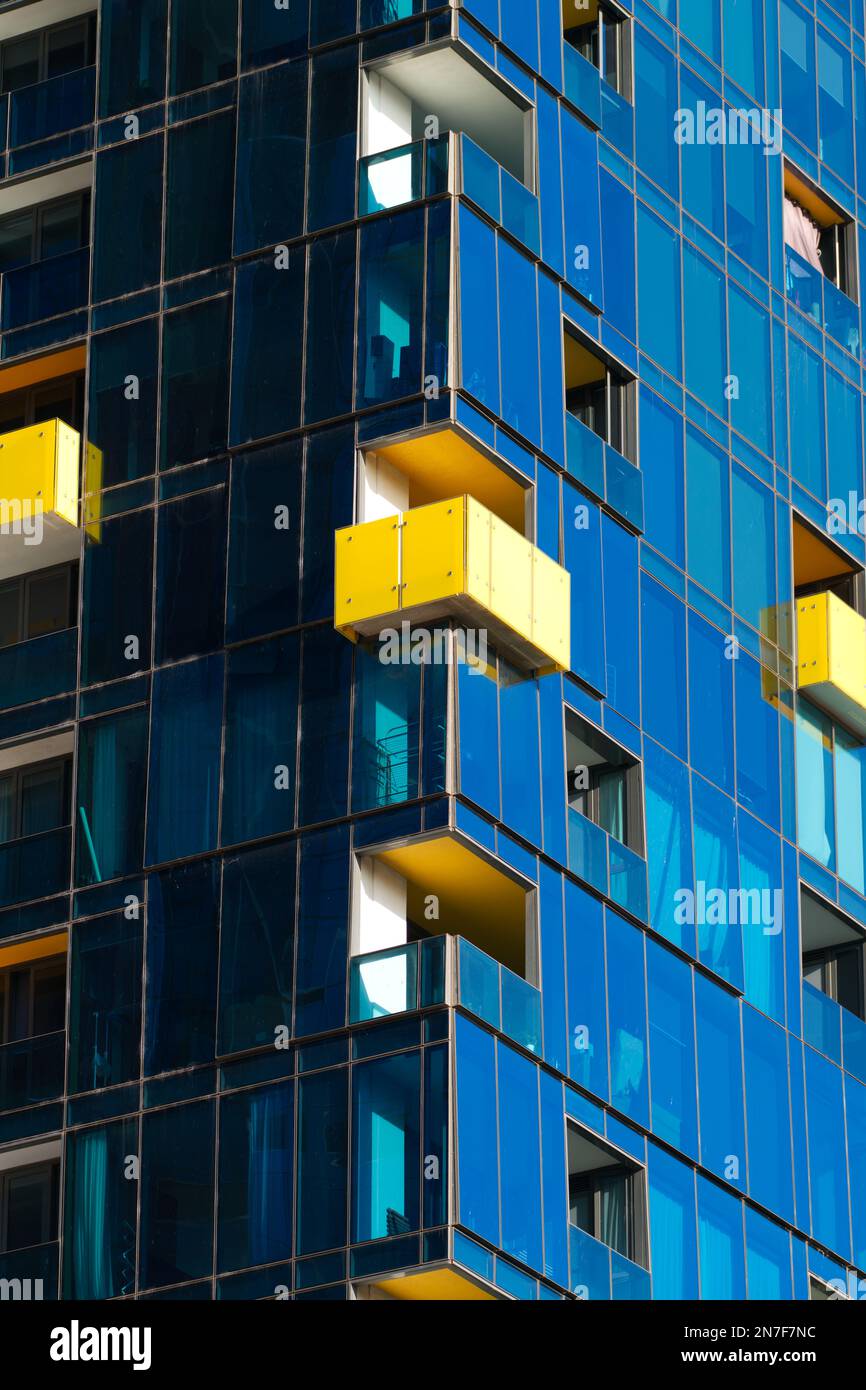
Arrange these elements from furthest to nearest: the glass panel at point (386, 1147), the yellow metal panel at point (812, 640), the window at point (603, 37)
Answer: the yellow metal panel at point (812, 640) < the window at point (603, 37) < the glass panel at point (386, 1147)

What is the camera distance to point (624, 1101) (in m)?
54.8

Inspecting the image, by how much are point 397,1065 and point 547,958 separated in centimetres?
367

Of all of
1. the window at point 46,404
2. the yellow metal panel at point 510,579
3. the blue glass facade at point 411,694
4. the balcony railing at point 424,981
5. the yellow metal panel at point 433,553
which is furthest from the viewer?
the window at point 46,404

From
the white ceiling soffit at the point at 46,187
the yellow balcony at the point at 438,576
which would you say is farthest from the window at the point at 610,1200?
the white ceiling soffit at the point at 46,187

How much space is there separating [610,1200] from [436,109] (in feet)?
54.8

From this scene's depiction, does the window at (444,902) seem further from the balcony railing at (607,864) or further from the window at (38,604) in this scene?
the window at (38,604)

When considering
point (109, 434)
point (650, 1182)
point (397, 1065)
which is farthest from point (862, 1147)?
point (109, 434)

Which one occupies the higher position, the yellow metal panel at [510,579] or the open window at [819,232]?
the open window at [819,232]

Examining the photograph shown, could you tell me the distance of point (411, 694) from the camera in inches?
2083

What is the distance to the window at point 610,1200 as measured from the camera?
54.8 m

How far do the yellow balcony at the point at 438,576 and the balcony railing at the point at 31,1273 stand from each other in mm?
9563

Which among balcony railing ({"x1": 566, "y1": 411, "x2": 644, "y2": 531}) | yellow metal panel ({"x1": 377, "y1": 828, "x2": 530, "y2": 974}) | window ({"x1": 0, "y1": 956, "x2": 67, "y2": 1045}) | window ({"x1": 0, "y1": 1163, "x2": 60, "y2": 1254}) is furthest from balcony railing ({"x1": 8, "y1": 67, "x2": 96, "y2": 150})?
window ({"x1": 0, "y1": 1163, "x2": 60, "y2": 1254})

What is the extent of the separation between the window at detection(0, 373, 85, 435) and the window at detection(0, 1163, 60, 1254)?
12140 millimetres
